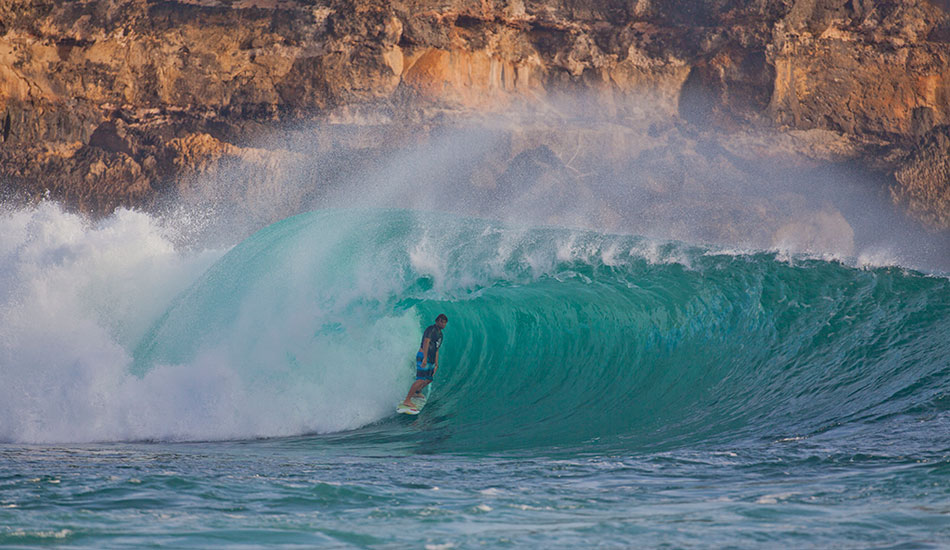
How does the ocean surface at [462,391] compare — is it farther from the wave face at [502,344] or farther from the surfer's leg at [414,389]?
the surfer's leg at [414,389]

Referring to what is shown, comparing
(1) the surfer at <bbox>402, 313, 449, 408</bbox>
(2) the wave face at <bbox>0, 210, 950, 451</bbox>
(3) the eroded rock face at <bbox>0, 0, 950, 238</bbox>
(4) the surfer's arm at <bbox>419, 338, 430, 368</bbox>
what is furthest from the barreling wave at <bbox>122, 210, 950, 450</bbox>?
(3) the eroded rock face at <bbox>0, 0, 950, 238</bbox>

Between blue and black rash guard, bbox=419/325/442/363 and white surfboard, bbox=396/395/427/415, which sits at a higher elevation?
blue and black rash guard, bbox=419/325/442/363

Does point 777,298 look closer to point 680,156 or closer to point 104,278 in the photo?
point 104,278

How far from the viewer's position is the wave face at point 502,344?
710 centimetres

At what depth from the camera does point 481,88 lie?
899 inches

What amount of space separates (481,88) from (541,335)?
47.4 ft

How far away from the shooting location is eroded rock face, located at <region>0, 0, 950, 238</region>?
2139 cm

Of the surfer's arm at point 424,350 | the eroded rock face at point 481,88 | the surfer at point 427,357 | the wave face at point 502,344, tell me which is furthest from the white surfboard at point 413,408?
the eroded rock face at point 481,88

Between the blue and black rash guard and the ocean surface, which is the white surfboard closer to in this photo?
the ocean surface

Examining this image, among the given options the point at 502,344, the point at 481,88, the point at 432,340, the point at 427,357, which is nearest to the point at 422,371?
the point at 427,357

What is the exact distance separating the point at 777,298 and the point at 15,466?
7152mm

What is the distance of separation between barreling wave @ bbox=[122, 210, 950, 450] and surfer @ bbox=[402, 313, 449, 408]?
276mm

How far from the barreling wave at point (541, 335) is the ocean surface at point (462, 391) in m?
0.03

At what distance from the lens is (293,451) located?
6.30 m
